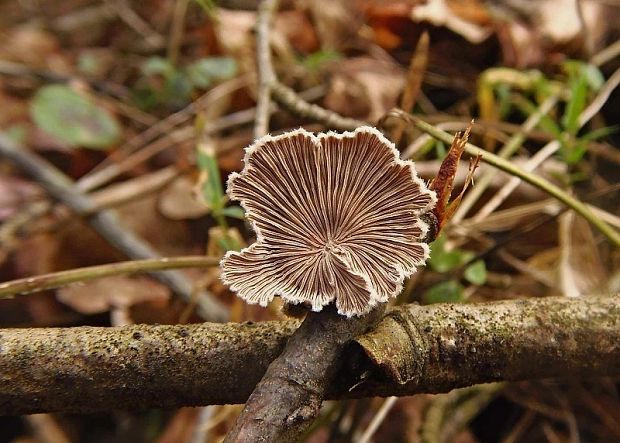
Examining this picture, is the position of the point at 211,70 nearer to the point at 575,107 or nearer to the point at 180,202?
the point at 180,202

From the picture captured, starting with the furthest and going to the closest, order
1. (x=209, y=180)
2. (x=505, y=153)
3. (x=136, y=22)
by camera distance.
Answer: (x=136, y=22), (x=505, y=153), (x=209, y=180)

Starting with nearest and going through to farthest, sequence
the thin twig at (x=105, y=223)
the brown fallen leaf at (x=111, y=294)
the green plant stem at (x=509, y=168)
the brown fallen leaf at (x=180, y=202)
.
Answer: the green plant stem at (x=509, y=168)
the thin twig at (x=105, y=223)
the brown fallen leaf at (x=111, y=294)
the brown fallen leaf at (x=180, y=202)

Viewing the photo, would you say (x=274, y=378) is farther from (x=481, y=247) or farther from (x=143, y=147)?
(x=143, y=147)

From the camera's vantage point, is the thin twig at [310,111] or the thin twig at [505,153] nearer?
the thin twig at [310,111]

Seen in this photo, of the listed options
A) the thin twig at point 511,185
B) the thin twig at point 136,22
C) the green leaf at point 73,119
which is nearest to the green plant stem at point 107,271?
the thin twig at point 511,185

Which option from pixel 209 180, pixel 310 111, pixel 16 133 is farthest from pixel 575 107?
pixel 16 133

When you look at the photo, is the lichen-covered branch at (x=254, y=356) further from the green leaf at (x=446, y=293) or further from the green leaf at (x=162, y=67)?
the green leaf at (x=162, y=67)

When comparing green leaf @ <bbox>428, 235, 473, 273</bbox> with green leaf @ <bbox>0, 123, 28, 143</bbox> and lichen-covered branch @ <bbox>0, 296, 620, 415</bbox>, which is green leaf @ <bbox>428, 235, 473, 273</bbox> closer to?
lichen-covered branch @ <bbox>0, 296, 620, 415</bbox>
